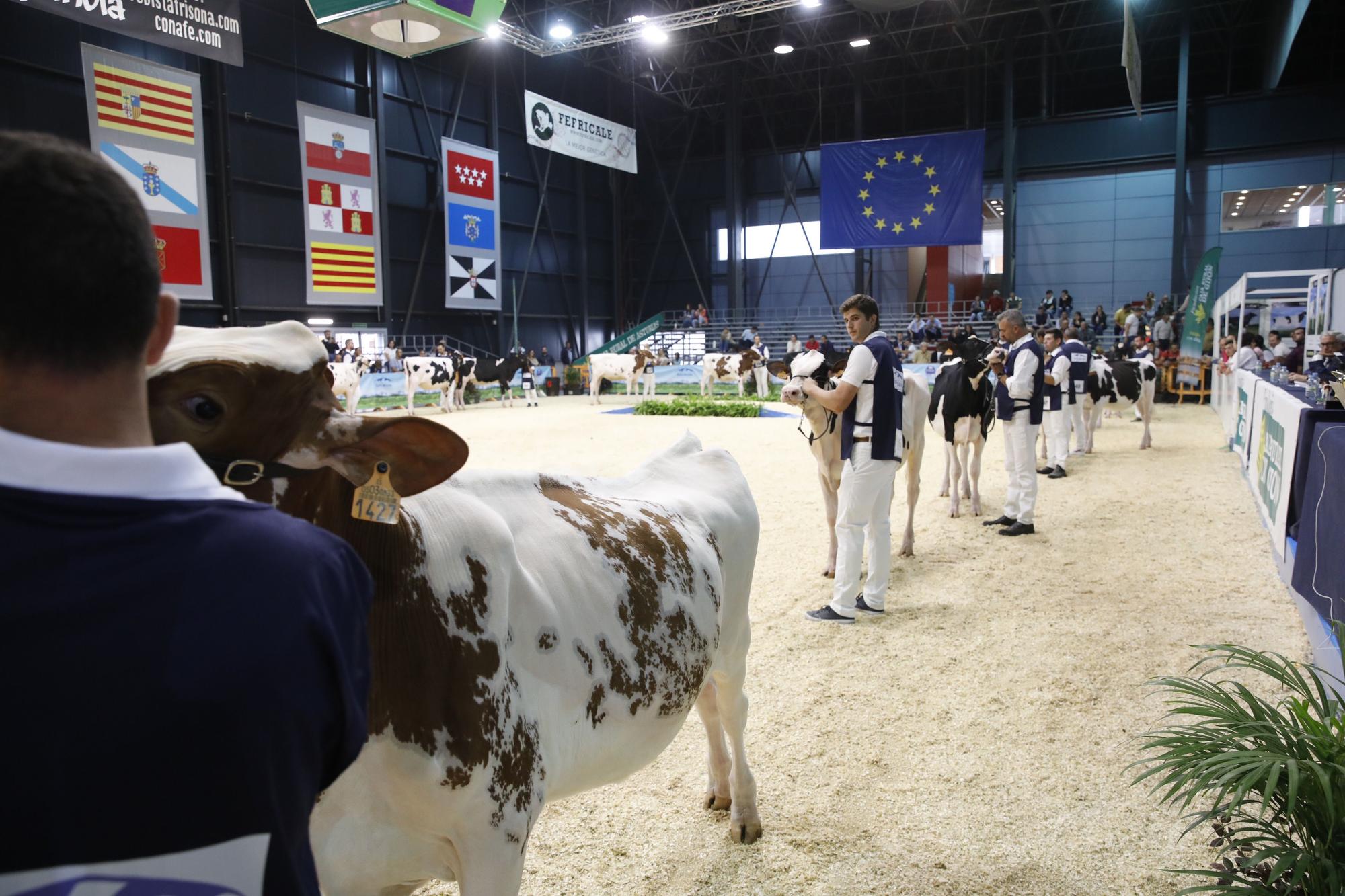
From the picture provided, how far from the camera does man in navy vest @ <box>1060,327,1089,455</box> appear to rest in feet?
33.9

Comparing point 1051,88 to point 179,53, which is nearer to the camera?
point 179,53

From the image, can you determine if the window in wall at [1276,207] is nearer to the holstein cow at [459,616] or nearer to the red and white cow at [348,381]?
the red and white cow at [348,381]

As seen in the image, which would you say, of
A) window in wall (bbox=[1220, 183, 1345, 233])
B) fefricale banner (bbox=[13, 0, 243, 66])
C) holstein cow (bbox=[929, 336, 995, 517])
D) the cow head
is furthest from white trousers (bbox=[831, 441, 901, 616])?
window in wall (bbox=[1220, 183, 1345, 233])

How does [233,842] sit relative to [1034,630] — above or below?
above

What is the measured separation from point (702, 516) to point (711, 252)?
30.5m

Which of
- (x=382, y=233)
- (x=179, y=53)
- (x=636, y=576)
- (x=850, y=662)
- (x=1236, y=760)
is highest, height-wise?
(x=179, y=53)

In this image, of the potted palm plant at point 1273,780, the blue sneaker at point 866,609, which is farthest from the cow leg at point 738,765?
the blue sneaker at point 866,609

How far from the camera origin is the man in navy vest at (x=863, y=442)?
4.97 meters

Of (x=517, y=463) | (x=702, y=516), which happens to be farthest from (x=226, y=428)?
(x=517, y=463)

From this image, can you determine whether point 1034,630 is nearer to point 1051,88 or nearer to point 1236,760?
point 1236,760

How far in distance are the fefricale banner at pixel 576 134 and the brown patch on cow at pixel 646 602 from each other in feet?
70.9

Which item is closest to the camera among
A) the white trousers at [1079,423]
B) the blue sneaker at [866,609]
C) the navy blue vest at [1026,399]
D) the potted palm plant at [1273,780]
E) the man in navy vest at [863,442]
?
the potted palm plant at [1273,780]

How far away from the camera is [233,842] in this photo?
771mm

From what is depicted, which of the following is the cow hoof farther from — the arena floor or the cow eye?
the cow eye
